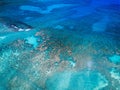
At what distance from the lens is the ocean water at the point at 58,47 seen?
429 cm

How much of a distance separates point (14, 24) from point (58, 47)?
6.00ft

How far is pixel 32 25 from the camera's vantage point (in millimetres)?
6164

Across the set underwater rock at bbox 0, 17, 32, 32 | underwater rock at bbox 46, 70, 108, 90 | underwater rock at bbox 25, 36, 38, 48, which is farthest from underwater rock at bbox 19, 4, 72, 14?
underwater rock at bbox 46, 70, 108, 90

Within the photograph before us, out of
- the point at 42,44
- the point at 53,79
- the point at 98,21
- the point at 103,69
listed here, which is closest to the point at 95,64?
the point at 103,69

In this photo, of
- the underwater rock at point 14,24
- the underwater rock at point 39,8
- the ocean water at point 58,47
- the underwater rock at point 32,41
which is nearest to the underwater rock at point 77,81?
the ocean water at point 58,47

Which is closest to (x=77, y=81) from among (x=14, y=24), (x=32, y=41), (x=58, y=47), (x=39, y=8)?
(x=58, y=47)

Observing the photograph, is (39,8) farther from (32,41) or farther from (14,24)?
(32,41)

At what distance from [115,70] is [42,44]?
199 centimetres

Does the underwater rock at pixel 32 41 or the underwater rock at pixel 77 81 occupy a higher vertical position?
the underwater rock at pixel 32 41

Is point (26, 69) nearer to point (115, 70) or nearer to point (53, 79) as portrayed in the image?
point (53, 79)

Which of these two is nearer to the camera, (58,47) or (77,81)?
(77,81)

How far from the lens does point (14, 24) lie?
242 inches

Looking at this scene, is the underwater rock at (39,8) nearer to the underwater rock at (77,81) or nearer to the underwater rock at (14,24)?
the underwater rock at (14,24)

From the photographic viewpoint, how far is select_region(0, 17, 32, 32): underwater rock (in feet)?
19.5
